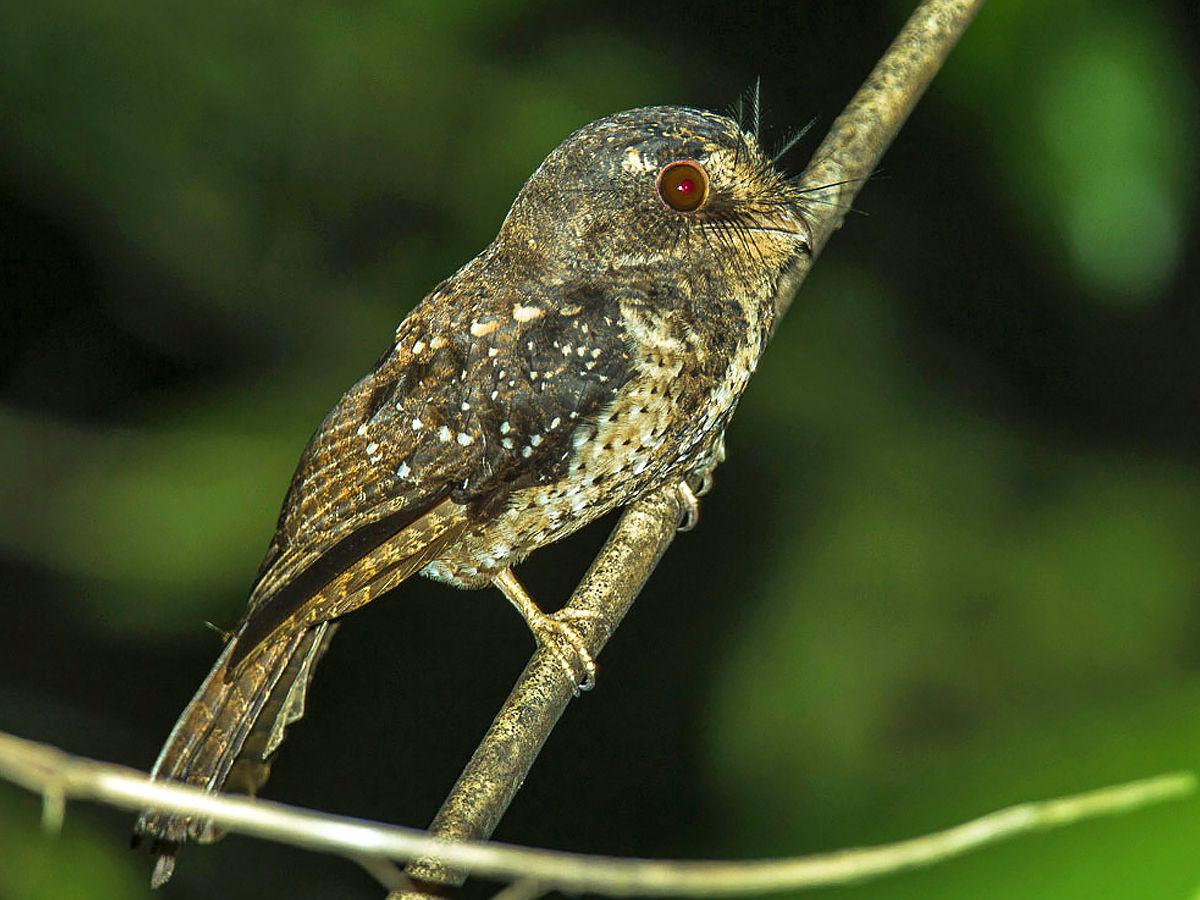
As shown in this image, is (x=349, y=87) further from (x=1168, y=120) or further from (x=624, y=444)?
(x=1168, y=120)

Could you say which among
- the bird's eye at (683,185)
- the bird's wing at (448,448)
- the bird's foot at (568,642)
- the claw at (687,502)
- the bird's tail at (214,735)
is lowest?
the bird's tail at (214,735)

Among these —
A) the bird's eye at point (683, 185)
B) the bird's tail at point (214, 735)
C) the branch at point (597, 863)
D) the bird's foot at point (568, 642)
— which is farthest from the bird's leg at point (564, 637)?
the branch at point (597, 863)

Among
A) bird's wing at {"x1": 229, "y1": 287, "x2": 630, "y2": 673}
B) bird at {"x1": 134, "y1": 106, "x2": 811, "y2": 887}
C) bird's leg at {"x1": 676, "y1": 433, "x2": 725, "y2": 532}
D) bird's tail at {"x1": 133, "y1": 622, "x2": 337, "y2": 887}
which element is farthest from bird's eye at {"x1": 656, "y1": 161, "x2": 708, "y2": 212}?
bird's tail at {"x1": 133, "y1": 622, "x2": 337, "y2": 887}

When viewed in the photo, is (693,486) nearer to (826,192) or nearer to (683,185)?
(826,192)

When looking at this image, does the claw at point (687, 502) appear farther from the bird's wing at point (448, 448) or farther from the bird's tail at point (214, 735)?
the bird's tail at point (214, 735)

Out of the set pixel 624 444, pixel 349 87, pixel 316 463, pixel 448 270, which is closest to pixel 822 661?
pixel 624 444

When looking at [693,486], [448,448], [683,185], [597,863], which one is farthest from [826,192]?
[597,863]
